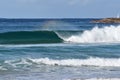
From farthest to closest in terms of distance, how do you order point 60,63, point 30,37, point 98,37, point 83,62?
point 30,37 < point 98,37 < point 83,62 < point 60,63

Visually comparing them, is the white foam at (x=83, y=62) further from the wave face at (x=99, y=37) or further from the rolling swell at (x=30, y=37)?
the wave face at (x=99, y=37)

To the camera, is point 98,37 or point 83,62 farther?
point 98,37

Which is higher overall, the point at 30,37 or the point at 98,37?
the point at 98,37

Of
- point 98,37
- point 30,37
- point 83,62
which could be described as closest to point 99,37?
point 98,37

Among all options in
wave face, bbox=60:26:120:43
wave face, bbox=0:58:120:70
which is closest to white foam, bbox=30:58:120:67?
wave face, bbox=0:58:120:70

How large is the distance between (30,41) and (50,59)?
39.0 ft

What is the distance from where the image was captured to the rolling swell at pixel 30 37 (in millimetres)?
30408

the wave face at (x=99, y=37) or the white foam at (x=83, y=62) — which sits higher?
the white foam at (x=83, y=62)

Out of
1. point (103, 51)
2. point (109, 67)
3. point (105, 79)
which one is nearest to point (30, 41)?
point (103, 51)

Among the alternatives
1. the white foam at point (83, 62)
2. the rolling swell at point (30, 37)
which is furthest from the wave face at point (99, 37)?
the white foam at point (83, 62)

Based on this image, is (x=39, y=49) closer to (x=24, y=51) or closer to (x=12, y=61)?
(x=24, y=51)

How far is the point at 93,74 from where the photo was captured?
14797mm

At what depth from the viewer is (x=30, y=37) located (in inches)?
1298

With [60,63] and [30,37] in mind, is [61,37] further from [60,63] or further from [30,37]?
[60,63]
